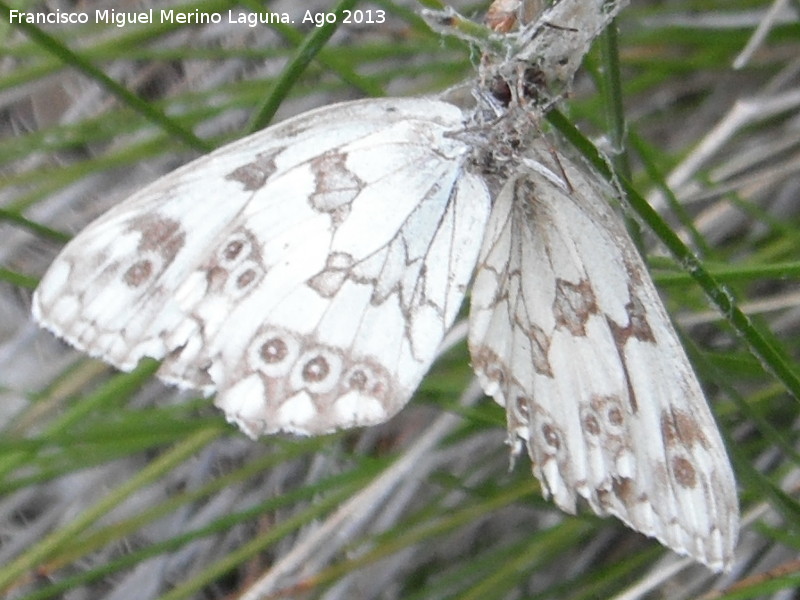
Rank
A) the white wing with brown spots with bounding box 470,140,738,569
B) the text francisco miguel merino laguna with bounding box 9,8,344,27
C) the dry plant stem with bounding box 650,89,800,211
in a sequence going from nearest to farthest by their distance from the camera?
the white wing with brown spots with bounding box 470,140,738,569, the dry plant stem with bounding box 650,89,800,211, the text francisco miguel merino laguna with bounding box 9,8,344,27

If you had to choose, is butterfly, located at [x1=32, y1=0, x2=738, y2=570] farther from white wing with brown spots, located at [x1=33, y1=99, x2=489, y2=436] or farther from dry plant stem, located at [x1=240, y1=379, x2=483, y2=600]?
dry plant stem, located at [x1=240, y1=379, x2=483, y2=600]

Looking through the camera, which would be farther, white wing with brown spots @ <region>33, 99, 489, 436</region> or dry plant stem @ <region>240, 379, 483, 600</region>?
dry plant stem @ <region>240, 379, 483, 600</region>

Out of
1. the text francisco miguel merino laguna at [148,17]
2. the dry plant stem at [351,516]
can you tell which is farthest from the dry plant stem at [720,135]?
the text francisco miguel merino laguna at [148,17]

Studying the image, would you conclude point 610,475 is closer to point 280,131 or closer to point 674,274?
point 674,274

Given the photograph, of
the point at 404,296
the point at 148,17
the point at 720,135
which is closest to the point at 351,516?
the point at 404,296

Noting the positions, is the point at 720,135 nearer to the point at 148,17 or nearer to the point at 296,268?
the point at 296,268

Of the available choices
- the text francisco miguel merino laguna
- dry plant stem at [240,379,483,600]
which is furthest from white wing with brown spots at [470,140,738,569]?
the text francisco miguel merino laguna

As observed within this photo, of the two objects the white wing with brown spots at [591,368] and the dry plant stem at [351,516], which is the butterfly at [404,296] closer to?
the white wing with brown spots at [591,368]

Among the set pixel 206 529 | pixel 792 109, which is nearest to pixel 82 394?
pixel 206 529
